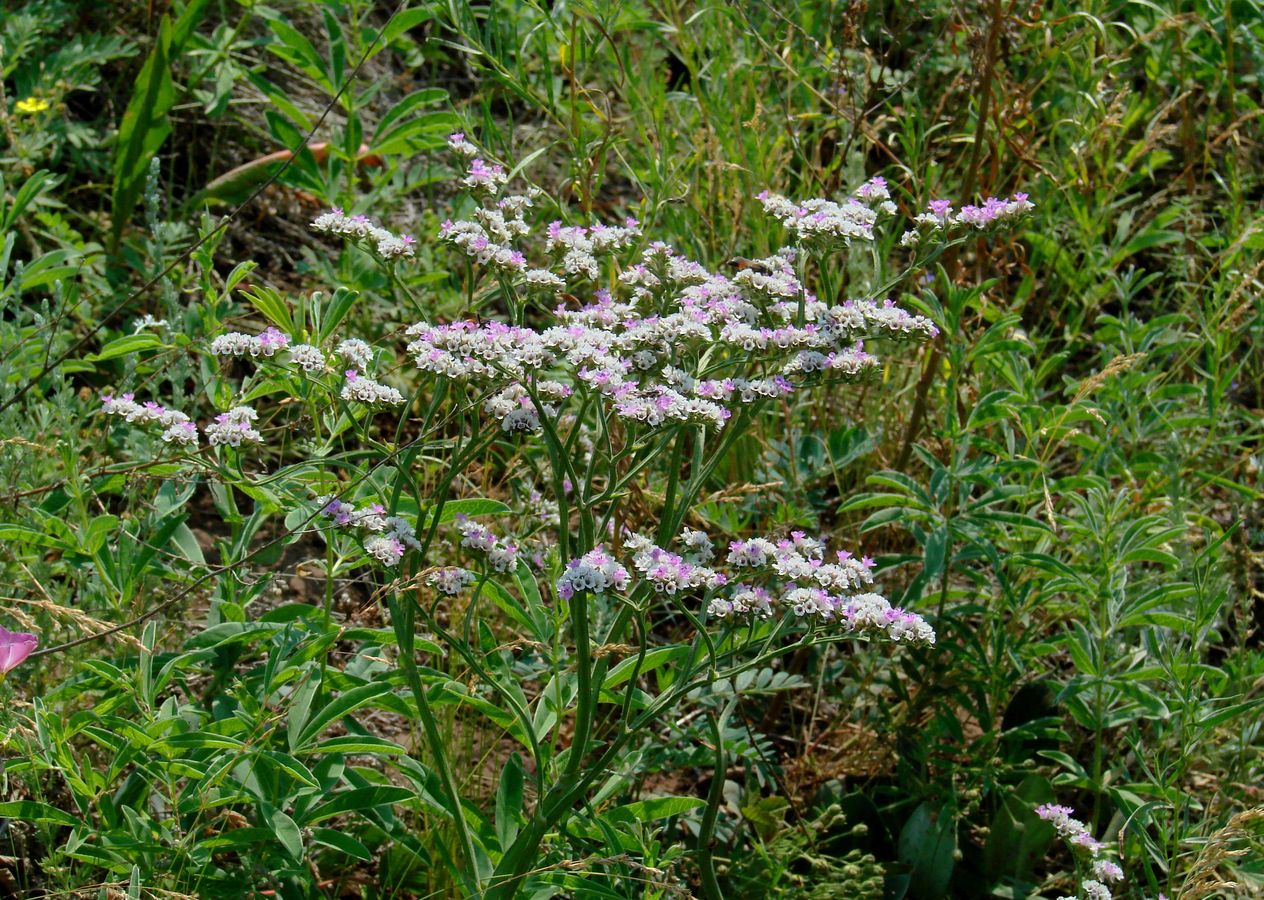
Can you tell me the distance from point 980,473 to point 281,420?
5.90 feet

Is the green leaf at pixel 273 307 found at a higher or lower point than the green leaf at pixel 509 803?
higher

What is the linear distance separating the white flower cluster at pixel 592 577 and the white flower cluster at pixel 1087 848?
101cm

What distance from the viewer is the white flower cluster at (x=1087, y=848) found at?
215 centimetres

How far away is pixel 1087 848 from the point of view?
224 centimetres

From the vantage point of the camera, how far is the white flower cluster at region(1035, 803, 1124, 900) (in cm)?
215

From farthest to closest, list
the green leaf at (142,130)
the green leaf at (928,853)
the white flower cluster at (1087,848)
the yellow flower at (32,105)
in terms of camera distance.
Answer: the green leaf at (142,130) < the yellow flower at (32,105) < the green leaf at (928,853) < the white flower cluster at (1087,848)

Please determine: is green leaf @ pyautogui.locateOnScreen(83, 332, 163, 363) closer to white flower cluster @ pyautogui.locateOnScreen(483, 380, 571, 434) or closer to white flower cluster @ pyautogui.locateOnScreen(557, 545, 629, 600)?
white flower cluster @ pyautogui.locateOnScreen(483, 380, 571, 434)

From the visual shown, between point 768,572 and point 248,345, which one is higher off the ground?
point 248,345

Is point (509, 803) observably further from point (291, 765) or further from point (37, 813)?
point (37, 813)

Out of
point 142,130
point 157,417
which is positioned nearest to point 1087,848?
point 157,417

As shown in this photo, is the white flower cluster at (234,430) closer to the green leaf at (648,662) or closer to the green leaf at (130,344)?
the green leaf at (130,344)

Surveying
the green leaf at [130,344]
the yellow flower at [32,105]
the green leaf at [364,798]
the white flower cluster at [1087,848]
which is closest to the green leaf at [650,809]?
the green leaf at [364,798]

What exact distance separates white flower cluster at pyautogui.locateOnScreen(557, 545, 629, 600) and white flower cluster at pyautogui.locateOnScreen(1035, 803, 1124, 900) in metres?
1.01

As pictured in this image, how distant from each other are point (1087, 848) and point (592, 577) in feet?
3.61
